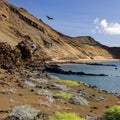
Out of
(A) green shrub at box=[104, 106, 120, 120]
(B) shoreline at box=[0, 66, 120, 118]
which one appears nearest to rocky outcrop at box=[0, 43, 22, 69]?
(B) shoreline at box=[0, 66, 120, 118]

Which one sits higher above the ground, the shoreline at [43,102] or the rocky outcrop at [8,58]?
the rocky outcrop at [8,58]

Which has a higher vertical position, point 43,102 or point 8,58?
point 8,58

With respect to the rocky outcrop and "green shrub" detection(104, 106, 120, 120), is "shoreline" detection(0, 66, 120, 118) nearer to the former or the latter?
"green shrub" detection(104, 106, 120, 120)

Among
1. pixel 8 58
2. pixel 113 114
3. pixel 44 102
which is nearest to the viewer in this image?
pixel 113 114

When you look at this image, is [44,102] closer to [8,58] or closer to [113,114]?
[113,114]

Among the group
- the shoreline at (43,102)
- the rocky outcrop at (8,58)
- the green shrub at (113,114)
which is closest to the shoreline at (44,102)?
the shoreline at (43,102)

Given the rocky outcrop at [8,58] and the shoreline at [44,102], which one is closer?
the shoreline at [44,102]

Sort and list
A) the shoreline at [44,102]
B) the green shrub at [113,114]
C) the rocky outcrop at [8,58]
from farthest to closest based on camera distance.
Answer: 1. the rocky outcrop at [8,58]
2. the shoreline at [44,102]
3. the green shrub at [113,114]

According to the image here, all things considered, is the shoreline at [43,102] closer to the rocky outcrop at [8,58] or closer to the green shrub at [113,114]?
the green shrub at [113,114]

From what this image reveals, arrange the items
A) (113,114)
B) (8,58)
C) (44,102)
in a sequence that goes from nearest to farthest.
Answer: (113,114), (44,102), (8,58)

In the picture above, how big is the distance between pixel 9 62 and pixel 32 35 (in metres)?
157

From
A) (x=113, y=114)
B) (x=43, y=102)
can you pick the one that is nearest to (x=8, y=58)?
(x=43, y=102)

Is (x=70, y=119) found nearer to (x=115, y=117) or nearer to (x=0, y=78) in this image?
(x=115, y=117)

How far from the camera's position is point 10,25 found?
190500 millimetres
